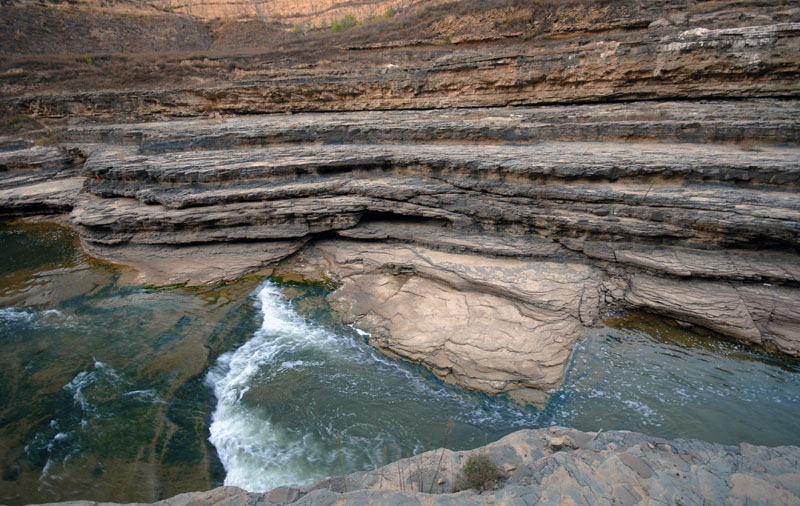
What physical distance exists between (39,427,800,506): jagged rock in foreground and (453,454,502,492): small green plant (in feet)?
0.28

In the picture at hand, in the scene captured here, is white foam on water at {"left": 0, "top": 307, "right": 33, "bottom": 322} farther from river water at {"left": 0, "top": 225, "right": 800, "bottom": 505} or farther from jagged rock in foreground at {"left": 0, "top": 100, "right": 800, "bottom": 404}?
jagged rock in foreground at {"left": 0, "top": 100, "right": 800, "bottom": 404}

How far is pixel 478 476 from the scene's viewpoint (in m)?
3.55

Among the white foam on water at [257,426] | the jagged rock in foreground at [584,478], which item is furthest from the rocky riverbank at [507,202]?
the jagged rock in foreground at [584,478]

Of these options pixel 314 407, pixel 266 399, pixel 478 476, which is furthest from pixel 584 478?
pixel 266 399

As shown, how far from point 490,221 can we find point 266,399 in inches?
230

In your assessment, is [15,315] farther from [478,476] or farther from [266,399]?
[478,476]

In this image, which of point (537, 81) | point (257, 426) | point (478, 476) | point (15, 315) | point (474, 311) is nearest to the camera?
point (478, 476)

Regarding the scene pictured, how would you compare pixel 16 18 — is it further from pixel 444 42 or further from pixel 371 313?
pixel 371 313

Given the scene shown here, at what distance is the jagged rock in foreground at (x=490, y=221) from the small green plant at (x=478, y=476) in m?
2.04

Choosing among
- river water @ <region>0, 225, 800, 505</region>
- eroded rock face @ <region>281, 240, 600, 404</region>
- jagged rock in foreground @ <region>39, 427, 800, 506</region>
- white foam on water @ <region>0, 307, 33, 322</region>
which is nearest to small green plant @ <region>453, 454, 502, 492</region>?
jagged rock in foreground @ <region>39, 427, 800, 506</region>

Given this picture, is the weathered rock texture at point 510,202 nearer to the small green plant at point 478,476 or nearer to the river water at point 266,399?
the river water at point 266,399

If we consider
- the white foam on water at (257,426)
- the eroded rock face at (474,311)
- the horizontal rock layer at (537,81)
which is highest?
the horizontal rock layer at (537,81)

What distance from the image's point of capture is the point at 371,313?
286 inches

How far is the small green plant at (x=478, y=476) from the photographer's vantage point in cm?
353
